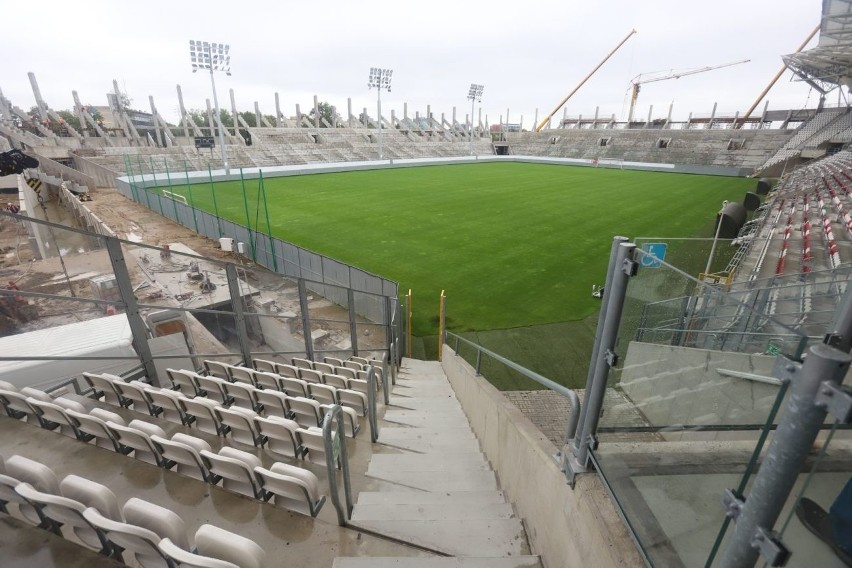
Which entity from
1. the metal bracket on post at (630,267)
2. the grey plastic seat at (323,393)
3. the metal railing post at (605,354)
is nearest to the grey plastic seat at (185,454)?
the grey plastic seat at (323,393)

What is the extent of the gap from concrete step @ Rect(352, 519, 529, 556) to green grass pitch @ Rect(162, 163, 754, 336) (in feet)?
27.0

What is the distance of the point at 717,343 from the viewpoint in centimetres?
598

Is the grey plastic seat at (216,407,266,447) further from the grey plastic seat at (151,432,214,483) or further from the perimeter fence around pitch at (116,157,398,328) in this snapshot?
the perimeter fence around pitch at (116,157,398,328)

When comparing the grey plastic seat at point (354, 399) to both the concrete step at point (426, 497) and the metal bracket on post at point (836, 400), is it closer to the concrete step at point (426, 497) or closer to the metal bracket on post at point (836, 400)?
the concrete step at point (426, 497)

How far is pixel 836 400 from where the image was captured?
110 centimetres

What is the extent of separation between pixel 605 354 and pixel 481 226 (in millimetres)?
20603

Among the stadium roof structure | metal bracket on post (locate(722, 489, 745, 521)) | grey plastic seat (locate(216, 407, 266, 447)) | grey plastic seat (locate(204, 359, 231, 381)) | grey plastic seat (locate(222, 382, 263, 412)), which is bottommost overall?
grey plastic seat (locate(204, 359, 231, 381))

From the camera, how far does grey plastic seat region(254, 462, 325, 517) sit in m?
3.17

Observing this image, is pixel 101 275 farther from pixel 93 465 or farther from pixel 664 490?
pixel 664 490

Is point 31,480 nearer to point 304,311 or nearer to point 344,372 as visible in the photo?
point 304,311

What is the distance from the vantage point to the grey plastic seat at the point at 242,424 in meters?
4.22

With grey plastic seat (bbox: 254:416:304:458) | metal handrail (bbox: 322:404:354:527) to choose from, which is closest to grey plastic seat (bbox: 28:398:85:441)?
grey plastic seat (bbox: 254:416:304:458)

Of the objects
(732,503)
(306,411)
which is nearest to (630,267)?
(732,503)

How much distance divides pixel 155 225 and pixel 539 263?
1979 cm
